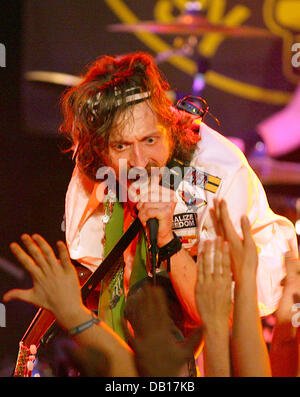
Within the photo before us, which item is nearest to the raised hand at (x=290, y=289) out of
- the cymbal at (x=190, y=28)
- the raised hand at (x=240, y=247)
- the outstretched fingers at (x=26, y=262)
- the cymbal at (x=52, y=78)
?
→ the raised hand at (x=240, y=247)

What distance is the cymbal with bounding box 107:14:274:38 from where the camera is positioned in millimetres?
2078

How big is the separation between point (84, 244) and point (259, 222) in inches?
22.3

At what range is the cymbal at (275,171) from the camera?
1.93 meters

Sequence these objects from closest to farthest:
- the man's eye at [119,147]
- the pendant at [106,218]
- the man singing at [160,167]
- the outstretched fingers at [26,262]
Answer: the outstretched fingers at [26,262], the man singing at [160,167], the man's eye at [119,147], the pendant at [106,218]

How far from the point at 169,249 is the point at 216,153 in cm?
30

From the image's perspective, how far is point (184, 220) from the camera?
1318 mm

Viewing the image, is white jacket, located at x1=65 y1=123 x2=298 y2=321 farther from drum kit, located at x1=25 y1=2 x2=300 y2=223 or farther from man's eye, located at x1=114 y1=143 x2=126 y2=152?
drum kit, located at x1=25 y1=2 x2=300 y2=223

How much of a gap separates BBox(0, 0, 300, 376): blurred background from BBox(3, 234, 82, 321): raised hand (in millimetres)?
807

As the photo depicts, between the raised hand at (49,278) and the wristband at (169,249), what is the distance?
0.25 metres

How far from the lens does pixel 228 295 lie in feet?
3.49

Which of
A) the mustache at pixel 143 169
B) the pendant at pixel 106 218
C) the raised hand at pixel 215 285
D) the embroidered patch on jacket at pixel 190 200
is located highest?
the mustache at pixel 143 169

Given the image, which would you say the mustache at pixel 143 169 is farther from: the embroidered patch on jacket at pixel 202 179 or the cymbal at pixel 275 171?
the cymbal at pixel 275 171

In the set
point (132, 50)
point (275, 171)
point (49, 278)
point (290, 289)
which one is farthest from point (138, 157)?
point (132, 50)

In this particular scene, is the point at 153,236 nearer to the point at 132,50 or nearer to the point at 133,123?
the point at 133,123
